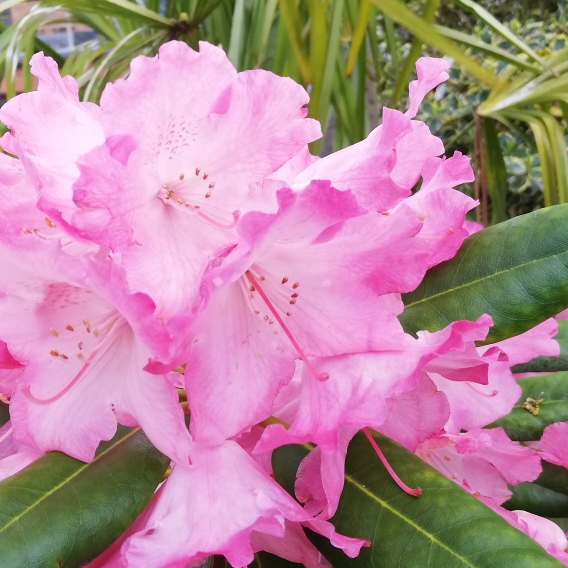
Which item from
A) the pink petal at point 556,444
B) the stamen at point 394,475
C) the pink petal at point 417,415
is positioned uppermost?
the pink petal at point 417,415

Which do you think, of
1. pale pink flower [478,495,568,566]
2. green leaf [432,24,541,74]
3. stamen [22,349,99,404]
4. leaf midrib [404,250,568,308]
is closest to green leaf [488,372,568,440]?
pale pink flower [478,495,568,566]

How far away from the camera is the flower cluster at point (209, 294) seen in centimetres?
33

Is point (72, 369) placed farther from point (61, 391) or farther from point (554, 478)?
point (554, 478)

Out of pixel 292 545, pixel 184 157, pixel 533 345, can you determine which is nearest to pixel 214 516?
pixel 292 545

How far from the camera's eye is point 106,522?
1.20ft

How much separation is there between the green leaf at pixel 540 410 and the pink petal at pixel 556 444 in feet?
0.12

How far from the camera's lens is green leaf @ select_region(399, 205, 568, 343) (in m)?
0.45

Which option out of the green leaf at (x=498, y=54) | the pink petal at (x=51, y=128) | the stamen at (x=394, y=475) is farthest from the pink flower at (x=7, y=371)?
the green leaf at (x=498, y=54)

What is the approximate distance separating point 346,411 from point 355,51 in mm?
710

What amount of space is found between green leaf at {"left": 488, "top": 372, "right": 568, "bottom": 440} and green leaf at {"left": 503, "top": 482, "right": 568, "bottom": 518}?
0.05 meters

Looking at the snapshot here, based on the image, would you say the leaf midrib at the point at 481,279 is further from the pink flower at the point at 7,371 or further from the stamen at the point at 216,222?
the pink flower at the point at 7,371

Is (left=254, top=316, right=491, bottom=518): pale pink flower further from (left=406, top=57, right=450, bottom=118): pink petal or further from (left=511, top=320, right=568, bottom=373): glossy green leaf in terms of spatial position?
(left=511, top=320, right=568, bottom=373): glossy green leaf

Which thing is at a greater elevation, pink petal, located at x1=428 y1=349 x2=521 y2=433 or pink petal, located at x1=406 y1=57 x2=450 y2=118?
pink petal, located at x1=406 y1=57 x2=450 y2=118

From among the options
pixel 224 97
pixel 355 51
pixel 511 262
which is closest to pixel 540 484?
pixel 511 262
